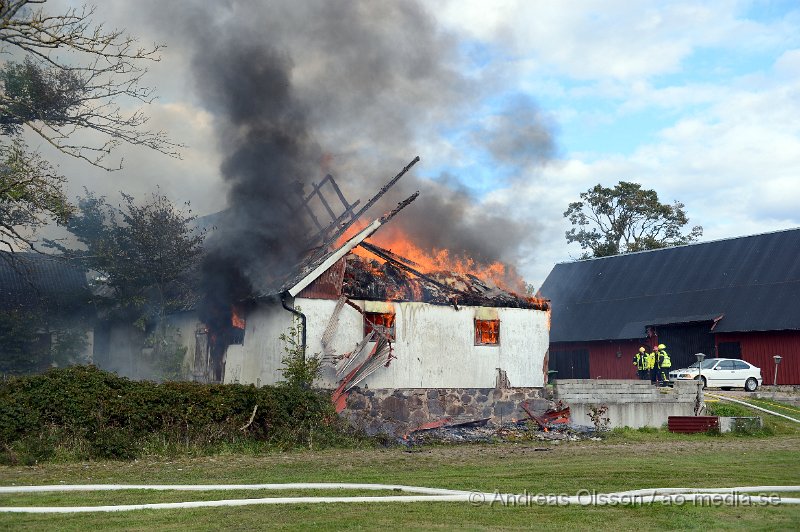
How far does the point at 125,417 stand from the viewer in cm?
1695

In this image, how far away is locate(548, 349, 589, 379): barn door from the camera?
1820 inches

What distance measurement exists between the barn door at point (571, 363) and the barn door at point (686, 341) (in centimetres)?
473

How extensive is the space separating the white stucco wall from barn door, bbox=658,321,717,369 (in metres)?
18.9

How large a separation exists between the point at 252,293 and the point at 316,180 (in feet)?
18.3

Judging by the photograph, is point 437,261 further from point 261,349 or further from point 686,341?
point 686,341

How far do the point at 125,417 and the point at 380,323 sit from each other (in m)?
8.56

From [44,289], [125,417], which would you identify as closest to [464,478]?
[125,417]

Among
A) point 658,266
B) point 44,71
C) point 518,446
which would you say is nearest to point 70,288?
point 44,71

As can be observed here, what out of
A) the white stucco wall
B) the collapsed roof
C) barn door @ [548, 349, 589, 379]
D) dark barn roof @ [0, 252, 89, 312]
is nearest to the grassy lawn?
the white stucco wall

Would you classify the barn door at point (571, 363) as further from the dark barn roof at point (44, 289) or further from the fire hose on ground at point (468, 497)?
the fire hose on ground at point (468, 497)

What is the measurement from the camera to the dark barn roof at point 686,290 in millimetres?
40219

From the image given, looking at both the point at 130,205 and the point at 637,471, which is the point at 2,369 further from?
the point at 637,471

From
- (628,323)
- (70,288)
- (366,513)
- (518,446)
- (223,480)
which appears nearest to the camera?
(366,513)

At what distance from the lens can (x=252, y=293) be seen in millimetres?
23625
